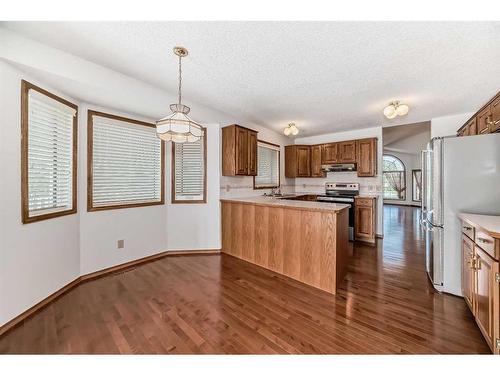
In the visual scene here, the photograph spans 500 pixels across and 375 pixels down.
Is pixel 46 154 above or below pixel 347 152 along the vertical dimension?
below

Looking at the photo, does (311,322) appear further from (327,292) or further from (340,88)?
(340,88)

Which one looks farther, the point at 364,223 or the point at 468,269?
the point at 364,223

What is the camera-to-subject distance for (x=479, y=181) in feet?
6.83

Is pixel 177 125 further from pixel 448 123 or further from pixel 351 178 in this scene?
pixel 448 123

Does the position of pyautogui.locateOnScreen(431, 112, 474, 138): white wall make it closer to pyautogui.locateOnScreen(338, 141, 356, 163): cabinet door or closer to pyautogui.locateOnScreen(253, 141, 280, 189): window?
pyautogui.locateOnScreen(338, 141, 356, 163): cabinet door

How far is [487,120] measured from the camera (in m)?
2.71

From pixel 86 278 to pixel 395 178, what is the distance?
12428 millimetres

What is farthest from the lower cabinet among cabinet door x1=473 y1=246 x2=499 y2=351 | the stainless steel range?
the stainless steel range

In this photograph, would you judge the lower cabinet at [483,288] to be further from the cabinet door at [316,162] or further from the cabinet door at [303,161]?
the cabinet door at [303,161]

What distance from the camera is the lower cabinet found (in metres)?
1.38

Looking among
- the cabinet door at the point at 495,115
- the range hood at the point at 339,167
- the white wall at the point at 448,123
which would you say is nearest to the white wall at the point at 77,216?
the range hood at the point at 339,167

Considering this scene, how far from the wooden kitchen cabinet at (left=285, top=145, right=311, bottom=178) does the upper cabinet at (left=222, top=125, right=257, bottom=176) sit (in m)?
1.83

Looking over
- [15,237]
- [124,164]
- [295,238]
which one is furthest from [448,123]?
[15,237]

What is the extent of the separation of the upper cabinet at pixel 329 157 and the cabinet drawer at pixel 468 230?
2.70m
